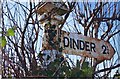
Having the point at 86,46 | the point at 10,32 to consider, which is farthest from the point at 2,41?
the point at 86,46

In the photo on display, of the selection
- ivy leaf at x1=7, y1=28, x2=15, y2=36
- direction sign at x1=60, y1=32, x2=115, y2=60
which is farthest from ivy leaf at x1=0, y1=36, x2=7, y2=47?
direction sign at x1=60, y1=32, x2=115, y2=60

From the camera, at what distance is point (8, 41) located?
5.32ft

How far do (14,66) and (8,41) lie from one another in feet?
0.51

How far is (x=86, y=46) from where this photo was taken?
1653mm

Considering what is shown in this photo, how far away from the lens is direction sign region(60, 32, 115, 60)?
1627mm

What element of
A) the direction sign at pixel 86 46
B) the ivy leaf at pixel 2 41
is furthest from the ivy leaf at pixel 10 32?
the direction sign at pixel 86 46

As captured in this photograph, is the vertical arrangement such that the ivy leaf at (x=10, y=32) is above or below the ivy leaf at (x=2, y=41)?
above

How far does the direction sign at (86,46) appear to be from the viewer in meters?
1.63

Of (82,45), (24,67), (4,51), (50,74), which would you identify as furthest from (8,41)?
(82,45)

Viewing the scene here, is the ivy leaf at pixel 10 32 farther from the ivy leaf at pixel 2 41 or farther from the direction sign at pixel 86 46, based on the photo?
the direction sign at pixel 86 46

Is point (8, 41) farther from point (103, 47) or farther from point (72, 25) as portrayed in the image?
point (103, 47)

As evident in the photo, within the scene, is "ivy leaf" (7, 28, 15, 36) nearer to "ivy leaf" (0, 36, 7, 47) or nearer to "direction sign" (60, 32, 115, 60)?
"ivy leaf" (0, 36, 7, 47)

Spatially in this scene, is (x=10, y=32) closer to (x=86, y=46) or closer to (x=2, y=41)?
(x=2, y=41)

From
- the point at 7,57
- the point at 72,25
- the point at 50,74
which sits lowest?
the point at 50,74
